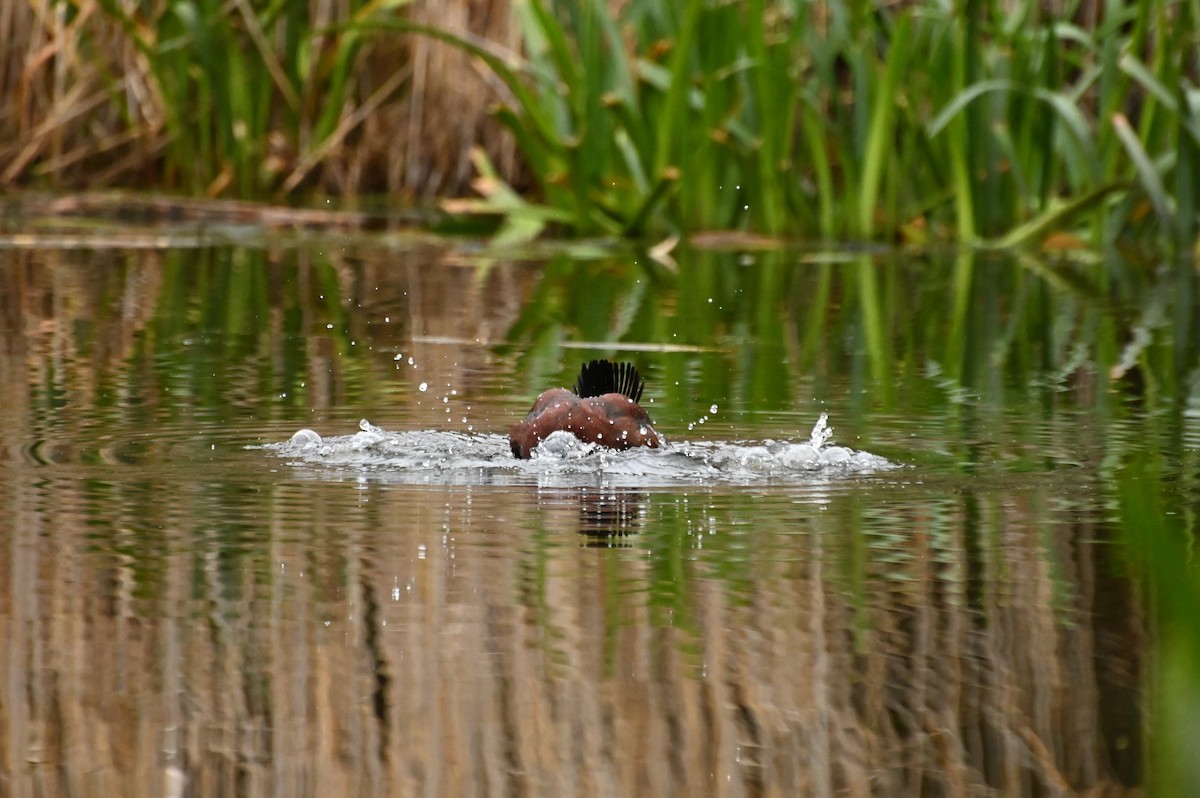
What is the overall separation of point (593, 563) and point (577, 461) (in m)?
0.90

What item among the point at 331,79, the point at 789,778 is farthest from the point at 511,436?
the point at 331,79

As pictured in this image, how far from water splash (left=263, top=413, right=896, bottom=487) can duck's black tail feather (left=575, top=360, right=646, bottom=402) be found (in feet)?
0.46

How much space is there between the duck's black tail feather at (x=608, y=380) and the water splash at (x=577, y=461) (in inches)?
5.5

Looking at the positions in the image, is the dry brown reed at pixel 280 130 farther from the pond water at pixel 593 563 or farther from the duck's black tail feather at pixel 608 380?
the duck's black tail feather at pixel 608 380

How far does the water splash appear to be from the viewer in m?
3.68

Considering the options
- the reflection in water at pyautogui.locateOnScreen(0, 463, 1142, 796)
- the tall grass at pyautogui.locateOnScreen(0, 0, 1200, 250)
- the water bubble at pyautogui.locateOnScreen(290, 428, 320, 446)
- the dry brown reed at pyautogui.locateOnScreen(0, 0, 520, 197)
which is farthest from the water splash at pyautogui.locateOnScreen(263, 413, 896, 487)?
the dry brown reed at pyautogui.locateOnScreen(0, 0, 520, 197)

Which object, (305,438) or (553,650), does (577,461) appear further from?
(553,650)

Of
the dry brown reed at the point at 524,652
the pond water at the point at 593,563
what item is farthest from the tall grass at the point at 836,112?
the dry brown reed at the point at 524,652

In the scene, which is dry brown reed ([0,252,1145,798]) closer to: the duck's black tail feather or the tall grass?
the duck's black tail feather

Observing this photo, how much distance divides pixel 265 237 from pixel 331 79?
2034mm

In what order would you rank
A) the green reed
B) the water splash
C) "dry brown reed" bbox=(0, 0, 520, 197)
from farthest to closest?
1. "dry brown reed" bbox=(0, 0, 520, 197)
2. the green reed
3. the water splash

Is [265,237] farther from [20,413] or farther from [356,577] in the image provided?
[356,577]

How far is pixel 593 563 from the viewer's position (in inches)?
114

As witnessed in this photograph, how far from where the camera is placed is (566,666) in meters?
2.29
